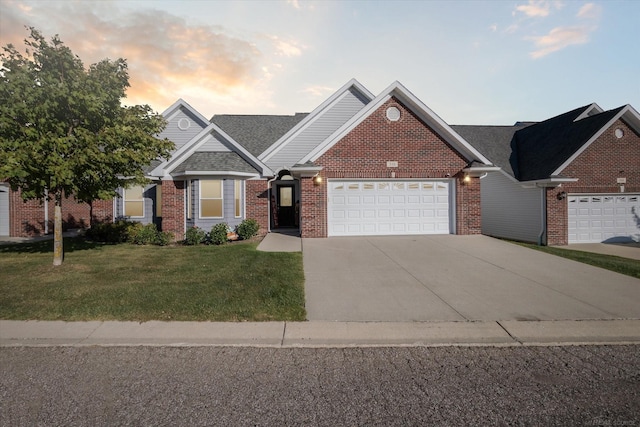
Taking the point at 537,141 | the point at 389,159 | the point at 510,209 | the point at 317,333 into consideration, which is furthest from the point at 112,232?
the point at 537,141

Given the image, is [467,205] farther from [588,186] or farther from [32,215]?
[32,215]

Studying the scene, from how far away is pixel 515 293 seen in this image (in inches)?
273

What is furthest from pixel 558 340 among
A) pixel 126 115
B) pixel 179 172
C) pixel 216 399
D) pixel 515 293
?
pixel 179 172

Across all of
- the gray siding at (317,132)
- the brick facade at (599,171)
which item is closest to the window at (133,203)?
the gray siding at (317,132)

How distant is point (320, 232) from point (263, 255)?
147 inches

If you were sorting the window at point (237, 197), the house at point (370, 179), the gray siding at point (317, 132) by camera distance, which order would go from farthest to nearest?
1. the gray siding at point (317, 132)
2. the window at point (237, 197)
3. the house at point (370, 179)

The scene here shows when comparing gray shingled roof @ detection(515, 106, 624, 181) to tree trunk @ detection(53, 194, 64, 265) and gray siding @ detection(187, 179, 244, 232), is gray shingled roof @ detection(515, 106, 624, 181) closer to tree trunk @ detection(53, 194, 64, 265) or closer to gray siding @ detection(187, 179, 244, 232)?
gray siding @ detection(187, 179, 244, 232)

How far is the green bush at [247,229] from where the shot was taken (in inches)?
572

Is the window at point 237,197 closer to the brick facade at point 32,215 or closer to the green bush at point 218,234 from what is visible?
the green bush at point 218,234

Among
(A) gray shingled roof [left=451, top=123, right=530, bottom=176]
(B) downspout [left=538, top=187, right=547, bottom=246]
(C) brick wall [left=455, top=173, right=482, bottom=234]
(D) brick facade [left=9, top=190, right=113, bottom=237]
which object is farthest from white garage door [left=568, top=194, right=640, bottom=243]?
(D) brick facade [left=9, top=190, right=113, bottom=237]

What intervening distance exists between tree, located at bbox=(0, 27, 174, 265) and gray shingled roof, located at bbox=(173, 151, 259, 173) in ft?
15.4

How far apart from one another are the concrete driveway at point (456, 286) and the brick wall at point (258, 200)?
17.4 ft

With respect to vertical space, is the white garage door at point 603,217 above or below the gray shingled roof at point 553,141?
below

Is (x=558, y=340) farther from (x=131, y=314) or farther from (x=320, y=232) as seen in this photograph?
(x=320, y=232)
